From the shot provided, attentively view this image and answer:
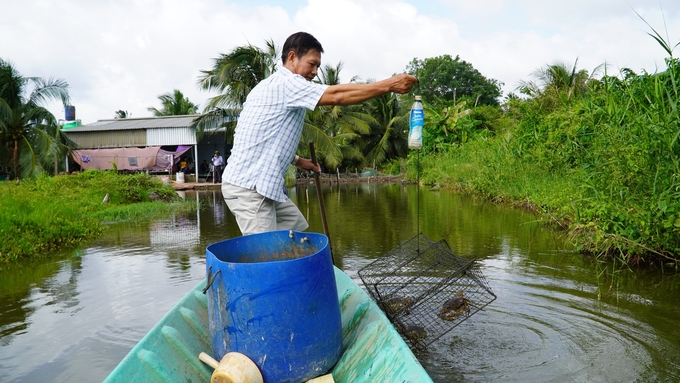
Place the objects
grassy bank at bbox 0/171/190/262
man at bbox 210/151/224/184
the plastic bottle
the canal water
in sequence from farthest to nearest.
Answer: man at bbox 210/151/224/184
grassy bank at bbox 0/171/190/262
the plastic bottle
the canal water

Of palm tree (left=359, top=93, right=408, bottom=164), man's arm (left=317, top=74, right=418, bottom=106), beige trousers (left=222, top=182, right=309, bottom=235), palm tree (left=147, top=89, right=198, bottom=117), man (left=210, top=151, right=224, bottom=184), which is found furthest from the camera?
palm tree (left=147, top=89, right=198, bottom=117)

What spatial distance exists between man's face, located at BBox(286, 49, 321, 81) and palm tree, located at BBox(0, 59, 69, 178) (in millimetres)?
19677

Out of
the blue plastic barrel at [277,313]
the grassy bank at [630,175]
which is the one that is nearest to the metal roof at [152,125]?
the grassy bank at [630,175]

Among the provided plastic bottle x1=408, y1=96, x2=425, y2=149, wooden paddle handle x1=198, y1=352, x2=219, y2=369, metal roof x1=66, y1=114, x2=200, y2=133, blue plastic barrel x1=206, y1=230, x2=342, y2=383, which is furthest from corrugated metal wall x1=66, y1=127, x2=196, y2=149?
blue plastic barrel x1=206, y1=230, x2=342, y2=383

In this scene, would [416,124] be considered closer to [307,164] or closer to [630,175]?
[307,164]

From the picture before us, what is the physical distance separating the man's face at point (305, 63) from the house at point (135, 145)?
73.8 feet

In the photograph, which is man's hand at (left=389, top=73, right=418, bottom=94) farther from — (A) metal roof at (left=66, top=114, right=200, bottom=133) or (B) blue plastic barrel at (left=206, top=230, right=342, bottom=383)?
(A) metal roof at (left=66, top=114, right=200, bottom=133)

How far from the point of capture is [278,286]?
214 centimetres

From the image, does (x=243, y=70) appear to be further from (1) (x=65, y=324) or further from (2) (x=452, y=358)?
(2) (x=452, y=358)

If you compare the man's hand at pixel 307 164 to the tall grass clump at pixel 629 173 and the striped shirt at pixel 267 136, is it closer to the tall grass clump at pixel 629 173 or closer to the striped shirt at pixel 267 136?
the striped shirt at pixel 267 136

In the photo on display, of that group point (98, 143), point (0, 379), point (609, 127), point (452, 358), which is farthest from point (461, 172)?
point (98, 143)

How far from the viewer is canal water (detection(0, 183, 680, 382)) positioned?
3.53 meters

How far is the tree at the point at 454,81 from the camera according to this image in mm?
40625

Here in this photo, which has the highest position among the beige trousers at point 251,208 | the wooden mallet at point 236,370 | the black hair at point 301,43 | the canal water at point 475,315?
the black hair at point 301,43
